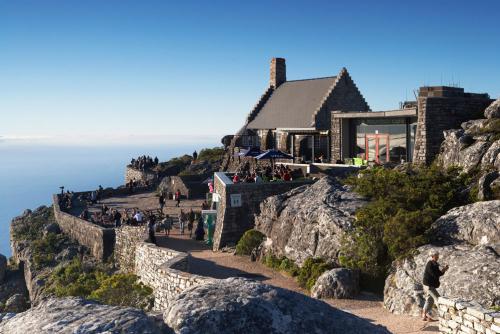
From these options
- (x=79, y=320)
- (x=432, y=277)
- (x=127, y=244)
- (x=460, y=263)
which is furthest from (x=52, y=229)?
(x=79, y=320)

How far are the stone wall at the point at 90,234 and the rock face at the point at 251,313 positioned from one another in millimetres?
26880

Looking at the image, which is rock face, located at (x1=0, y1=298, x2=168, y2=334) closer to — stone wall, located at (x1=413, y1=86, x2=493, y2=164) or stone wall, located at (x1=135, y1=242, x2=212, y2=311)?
stone wall, located at (x1=135, y1=242, x2=212, y2=311)

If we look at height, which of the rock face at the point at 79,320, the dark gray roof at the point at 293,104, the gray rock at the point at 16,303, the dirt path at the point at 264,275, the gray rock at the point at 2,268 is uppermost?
the dark gray roof at the point at 293,104

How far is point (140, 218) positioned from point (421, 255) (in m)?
20.6

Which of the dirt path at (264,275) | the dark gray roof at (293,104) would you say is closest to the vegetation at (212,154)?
the dark gray roof at (293,104)

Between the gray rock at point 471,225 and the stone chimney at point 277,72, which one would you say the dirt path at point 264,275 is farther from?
the stone chimney at point 277,72

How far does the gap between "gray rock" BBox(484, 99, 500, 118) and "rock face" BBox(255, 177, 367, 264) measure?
297 inches

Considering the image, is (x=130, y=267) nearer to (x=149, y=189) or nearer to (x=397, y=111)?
(x=397, y=111)

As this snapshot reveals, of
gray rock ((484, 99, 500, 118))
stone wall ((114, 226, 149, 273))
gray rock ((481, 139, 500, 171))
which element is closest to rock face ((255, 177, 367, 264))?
gray rock ((481, 139, 500, 171))

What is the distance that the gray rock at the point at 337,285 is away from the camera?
54.7 feet

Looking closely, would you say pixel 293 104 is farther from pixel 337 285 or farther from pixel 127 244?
pixel 337 285

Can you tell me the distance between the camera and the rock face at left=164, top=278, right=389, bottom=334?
612cm

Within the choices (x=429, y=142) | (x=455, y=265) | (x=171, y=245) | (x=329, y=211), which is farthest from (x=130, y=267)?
(x=455, y=265)

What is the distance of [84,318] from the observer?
6.21 meters
